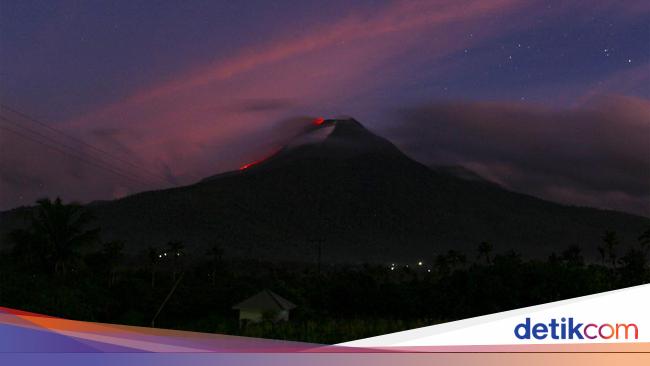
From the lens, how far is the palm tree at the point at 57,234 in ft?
79.2

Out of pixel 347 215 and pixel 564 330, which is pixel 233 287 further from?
pixel 347 215

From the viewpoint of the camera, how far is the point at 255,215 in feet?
249

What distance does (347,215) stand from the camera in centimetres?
7556

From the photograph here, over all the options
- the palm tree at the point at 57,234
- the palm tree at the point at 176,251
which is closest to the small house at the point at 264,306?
the palm tree at the point at 57,234

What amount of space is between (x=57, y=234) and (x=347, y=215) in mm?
52498

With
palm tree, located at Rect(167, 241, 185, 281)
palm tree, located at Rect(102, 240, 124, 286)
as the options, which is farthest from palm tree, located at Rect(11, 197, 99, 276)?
palm tree, located at Rect(167, 241, 185, 281)

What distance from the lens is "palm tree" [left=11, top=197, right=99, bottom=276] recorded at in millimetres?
24141

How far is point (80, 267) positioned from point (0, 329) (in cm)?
2096

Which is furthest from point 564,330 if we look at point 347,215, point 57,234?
point 347,215

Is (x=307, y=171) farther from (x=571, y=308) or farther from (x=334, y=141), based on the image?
(x=571, y=308)

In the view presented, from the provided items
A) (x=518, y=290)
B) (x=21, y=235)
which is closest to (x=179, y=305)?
(x=21, y=235)

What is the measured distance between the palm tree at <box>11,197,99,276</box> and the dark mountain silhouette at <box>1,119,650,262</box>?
108ft

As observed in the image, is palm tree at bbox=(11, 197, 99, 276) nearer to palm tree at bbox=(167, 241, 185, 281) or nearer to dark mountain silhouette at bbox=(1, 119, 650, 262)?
palm tree at bbox=(167, 241, 185, 281)

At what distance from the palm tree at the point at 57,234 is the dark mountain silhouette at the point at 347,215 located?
3288 centimetres
